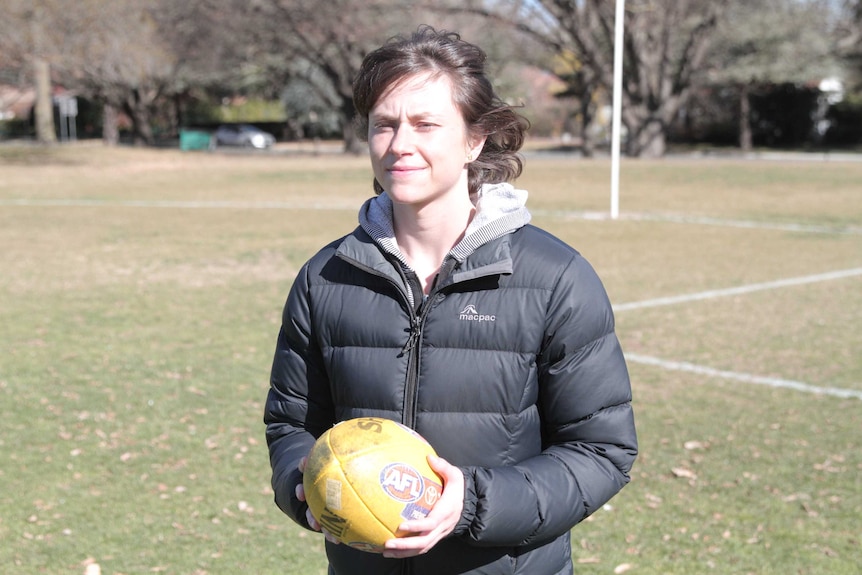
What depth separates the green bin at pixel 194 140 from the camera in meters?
60.2

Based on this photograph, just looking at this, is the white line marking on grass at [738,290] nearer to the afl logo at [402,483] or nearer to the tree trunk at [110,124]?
the afl logo at [402,483]

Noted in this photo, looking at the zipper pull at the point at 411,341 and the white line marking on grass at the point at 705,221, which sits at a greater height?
the zipper pull at the point at 411,341

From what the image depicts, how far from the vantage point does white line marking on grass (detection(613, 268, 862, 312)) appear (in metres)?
11.6

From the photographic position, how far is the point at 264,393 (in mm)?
7781

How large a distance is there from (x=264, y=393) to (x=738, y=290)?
695 centimetres

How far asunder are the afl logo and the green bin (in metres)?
59.6

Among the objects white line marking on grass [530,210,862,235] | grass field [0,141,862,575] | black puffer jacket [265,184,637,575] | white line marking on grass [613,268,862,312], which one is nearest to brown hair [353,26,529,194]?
black puffer jacket [265,184,637,575]

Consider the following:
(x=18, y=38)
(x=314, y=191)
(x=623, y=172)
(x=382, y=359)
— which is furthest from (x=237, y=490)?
(x=18, y=38)

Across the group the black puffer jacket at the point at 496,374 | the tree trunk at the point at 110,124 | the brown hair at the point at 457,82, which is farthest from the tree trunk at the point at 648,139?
the black puffer jacket at the point at 496,374

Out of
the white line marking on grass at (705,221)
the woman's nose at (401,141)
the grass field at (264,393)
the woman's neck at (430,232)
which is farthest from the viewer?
the white line marking on grass at (705,221)

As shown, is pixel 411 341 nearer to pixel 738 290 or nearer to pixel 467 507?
pixel 467 507

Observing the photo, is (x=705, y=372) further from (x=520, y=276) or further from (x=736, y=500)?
(x=520, y=276)

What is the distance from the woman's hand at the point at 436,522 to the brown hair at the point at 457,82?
0.82 m

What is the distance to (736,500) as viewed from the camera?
5.66m
